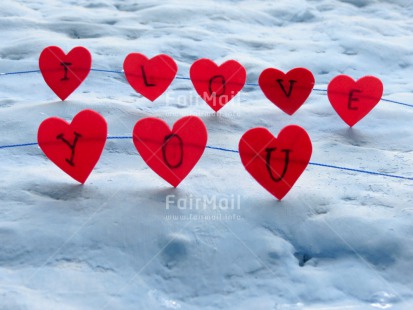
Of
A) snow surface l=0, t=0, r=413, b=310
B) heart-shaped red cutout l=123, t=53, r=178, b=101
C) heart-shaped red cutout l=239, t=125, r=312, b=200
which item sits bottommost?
snow surface l=0, t=0, r=413, b=310

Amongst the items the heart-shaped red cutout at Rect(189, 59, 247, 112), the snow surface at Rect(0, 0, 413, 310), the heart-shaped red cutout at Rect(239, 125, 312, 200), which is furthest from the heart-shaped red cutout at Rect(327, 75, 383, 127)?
the heart-shaped red cutout at Rect(239, 125, 312, 200)

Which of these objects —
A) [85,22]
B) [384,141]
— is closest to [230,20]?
[85,22]

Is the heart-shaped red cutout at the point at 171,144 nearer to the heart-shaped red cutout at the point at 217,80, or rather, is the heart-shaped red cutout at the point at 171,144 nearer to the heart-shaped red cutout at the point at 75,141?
the heart-shaped red cutout at the point at 75,141

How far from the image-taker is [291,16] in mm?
2627

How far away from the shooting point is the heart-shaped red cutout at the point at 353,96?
5.20 ft

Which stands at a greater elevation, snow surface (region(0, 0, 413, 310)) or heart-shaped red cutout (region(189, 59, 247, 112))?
heart-shaped red cutout (region(189, 59, 247, 112))

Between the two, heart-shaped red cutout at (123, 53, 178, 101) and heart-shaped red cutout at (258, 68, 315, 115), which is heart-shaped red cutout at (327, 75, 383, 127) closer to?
heart-shaped red cutout at (258, 68, 315, 115)

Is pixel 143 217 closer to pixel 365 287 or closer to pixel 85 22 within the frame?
pixel 365 287

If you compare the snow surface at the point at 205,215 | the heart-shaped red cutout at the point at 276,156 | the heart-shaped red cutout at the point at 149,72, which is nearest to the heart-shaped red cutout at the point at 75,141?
the snow surface at the point at 205,215

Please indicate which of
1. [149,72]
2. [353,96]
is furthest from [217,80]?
[353,96]

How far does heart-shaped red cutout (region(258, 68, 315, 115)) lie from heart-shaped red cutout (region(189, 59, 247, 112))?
0.23ft

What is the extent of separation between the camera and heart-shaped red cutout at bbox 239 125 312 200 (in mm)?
1178

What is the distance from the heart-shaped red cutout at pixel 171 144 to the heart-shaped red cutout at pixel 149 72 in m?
0.51

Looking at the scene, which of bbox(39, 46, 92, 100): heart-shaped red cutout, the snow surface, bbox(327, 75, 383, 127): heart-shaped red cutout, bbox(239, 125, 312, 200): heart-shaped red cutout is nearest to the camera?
the snow surface
